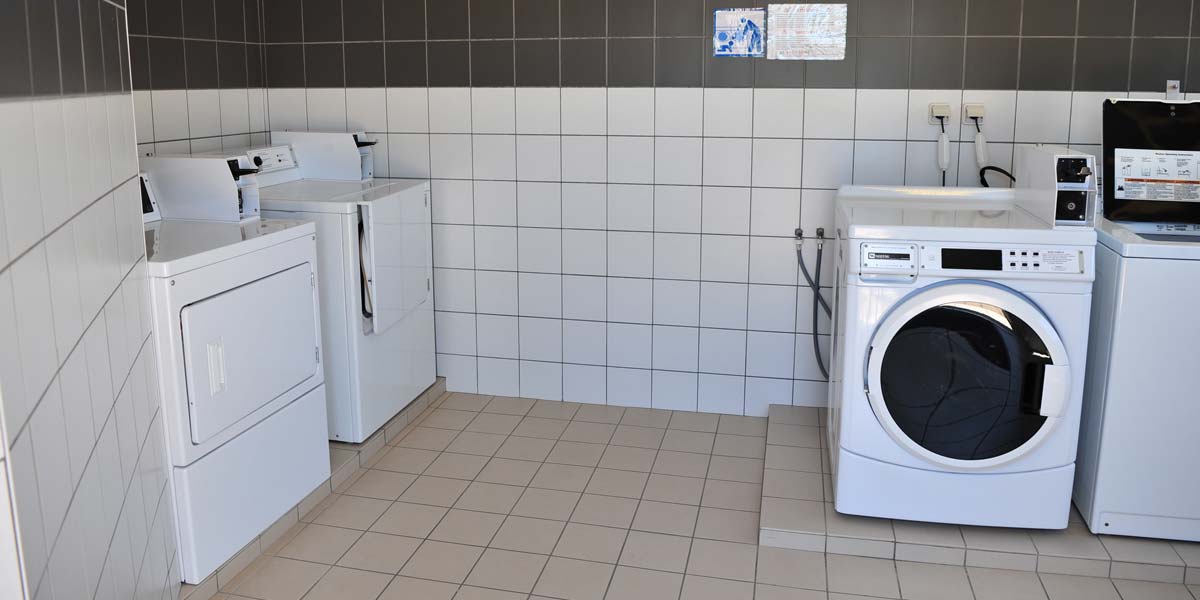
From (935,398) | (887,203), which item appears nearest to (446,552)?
(935,398)

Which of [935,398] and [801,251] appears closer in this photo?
[935,398]

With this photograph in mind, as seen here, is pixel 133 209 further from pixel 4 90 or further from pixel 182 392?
pixel 4 90

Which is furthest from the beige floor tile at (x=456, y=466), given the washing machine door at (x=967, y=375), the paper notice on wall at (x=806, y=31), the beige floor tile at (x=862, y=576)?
the paper notice on wall at (x=806, y=31)

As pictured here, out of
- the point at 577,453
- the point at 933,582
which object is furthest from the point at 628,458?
the point at 933,582

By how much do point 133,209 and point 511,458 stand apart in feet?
5.75

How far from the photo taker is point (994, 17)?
3.40 metres

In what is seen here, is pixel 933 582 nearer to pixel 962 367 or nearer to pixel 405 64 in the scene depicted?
pixel 962 367

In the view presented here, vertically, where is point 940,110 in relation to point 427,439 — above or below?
above

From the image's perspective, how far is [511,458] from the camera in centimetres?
348

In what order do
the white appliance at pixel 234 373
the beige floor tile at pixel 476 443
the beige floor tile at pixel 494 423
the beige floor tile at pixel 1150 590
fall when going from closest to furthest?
the white appliance at pixel 234 373
the beige floor tile at pixel 1150 590
the beige floor tile at pixel 476 443
the beige floor tile at pixel 494 423

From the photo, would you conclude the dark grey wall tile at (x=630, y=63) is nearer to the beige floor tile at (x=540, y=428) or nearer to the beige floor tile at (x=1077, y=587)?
the beige floor tile at (x=540, y=428)

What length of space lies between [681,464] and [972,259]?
4.35 feet

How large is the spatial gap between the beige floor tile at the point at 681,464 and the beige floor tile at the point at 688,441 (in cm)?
4

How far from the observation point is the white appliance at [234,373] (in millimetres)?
2330
